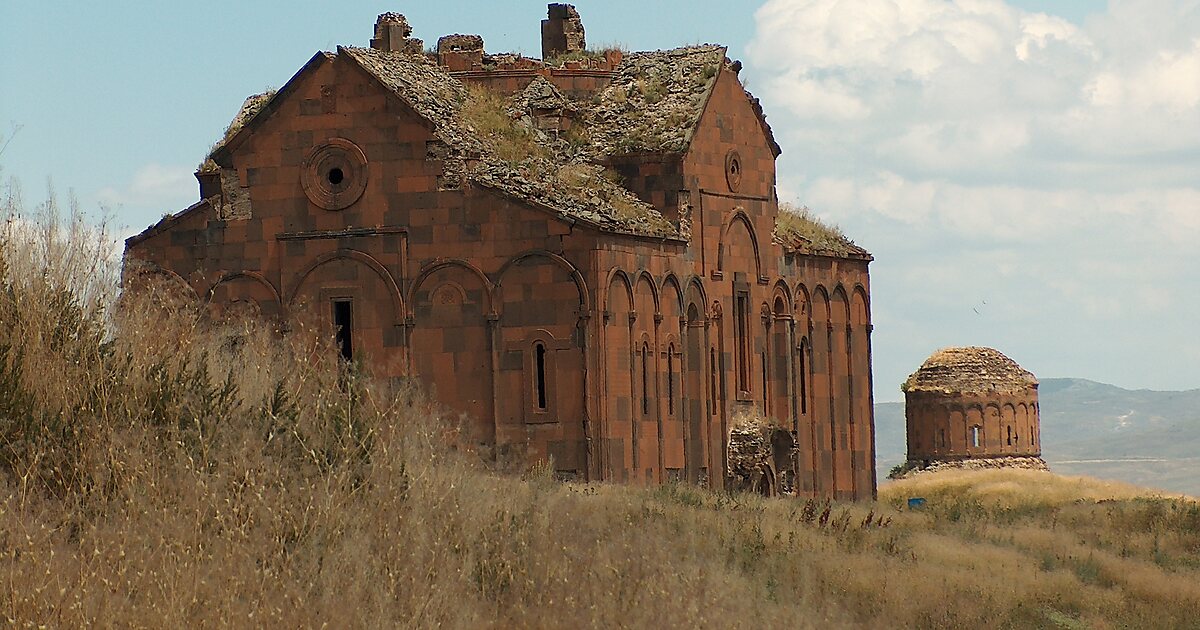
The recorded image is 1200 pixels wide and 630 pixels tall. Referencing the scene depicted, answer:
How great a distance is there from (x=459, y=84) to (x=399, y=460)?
1391 centimetres

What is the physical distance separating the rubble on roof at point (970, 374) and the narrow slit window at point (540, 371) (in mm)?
30746

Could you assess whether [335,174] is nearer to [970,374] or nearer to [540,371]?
[540,371]

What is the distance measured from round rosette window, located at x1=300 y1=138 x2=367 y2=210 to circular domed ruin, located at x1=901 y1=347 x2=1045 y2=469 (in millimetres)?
31243

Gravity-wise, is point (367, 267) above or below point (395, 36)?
below

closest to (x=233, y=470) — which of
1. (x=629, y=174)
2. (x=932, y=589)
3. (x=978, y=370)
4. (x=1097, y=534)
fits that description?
(x=932, y=589)

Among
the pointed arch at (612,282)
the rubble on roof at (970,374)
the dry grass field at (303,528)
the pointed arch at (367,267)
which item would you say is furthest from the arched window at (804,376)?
the rubble on roof at (970,374)

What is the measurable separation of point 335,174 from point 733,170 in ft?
23.5

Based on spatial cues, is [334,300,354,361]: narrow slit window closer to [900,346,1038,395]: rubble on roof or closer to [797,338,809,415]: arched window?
[797,338,809,415]: arched window

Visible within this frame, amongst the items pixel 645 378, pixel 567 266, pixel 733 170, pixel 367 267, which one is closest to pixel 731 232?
pixel 733 170

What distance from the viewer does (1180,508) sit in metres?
33.9

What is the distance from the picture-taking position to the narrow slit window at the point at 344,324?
1172 inches

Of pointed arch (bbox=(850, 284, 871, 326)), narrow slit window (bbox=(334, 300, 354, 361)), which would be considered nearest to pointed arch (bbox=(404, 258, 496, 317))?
narrow slit window (bbox=(334, 300, 354, 361))

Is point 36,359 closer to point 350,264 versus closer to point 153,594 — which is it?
point 153,594

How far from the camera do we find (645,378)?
29.9 meters
